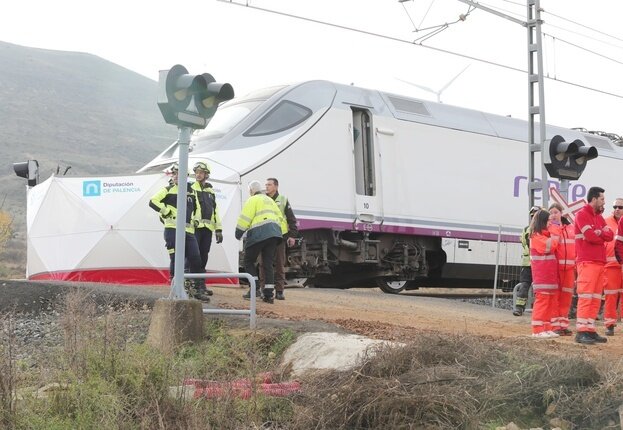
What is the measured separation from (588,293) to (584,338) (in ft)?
1.68

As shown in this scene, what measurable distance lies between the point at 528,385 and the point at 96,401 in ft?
9.81

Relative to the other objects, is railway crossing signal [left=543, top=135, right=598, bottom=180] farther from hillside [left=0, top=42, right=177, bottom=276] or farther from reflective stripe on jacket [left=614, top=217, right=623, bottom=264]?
hillside [left=0, top=42, right=177, bottom=276]

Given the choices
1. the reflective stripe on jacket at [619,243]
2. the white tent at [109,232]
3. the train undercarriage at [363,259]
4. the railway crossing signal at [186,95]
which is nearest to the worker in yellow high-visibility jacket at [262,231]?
the white tent at [109,232]

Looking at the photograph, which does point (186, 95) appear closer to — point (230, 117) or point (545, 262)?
point (545, 262)

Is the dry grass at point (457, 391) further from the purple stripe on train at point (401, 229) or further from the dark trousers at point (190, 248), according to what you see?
the purple stripe on train at point (401, 229)

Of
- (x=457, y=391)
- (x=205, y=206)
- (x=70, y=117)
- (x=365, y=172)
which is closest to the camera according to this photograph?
(x=457, y=391)

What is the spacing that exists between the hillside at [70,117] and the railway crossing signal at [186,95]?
38.3 metres

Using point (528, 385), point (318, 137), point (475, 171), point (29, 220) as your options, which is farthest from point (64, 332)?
point (475, 171)

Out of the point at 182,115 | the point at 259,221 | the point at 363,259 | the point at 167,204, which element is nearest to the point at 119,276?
the point at 167,204

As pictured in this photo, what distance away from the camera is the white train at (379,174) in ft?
48.4

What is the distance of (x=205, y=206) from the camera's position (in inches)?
452

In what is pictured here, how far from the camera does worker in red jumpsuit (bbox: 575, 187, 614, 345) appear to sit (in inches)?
380

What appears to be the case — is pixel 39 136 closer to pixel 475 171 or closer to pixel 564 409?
pixel 475 171

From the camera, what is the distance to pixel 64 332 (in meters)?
7.00
